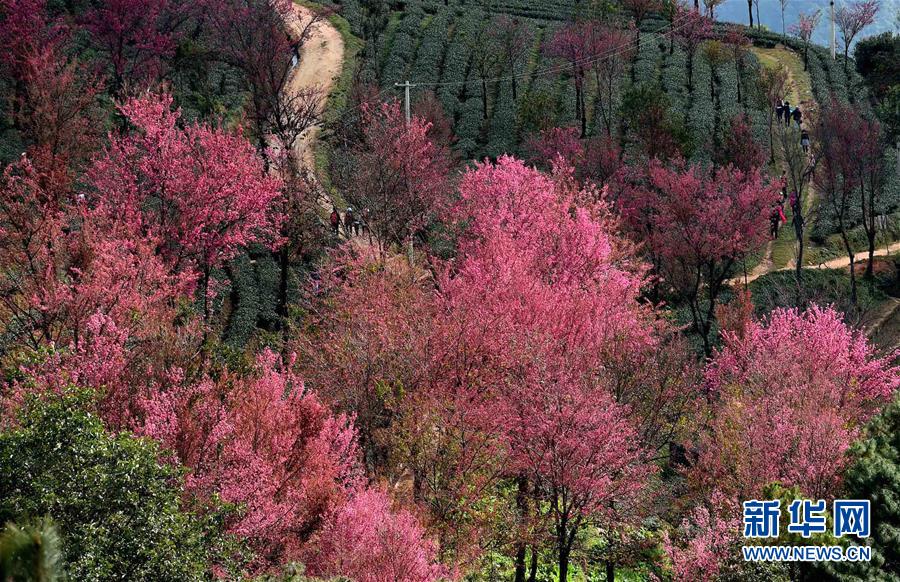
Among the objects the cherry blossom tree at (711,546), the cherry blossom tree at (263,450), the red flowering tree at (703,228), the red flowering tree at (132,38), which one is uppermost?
the red flowering tree at (132,38)

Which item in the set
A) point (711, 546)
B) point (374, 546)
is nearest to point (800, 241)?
point (711, 546)

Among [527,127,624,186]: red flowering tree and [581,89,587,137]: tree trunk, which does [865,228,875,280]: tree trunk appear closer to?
[527,127,624,186]: red flowering tree

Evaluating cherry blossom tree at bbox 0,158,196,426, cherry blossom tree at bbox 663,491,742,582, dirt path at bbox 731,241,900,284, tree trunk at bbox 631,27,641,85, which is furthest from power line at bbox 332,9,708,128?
cherry blossom tree at bbox 663,491,742,582

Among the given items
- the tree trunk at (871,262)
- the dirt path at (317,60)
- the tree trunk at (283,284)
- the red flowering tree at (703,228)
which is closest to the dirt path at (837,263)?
the tree trunk at (871,262)

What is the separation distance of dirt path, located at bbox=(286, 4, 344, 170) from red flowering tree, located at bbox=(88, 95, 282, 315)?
2317 centimetres

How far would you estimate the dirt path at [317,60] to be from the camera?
62.0 m

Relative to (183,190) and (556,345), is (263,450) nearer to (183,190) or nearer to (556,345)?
(556,345)

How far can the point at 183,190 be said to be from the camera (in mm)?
31062

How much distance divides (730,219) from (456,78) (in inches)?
1329

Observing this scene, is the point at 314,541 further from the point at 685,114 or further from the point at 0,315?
the point at 685,114

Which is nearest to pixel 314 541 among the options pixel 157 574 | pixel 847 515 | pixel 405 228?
pixel 157 574

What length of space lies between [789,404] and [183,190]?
2349cm

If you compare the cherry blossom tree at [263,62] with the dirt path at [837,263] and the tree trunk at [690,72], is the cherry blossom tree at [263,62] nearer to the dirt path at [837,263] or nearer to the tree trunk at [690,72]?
the dirt path at [837,263]

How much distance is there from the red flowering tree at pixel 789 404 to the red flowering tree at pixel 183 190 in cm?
2000
